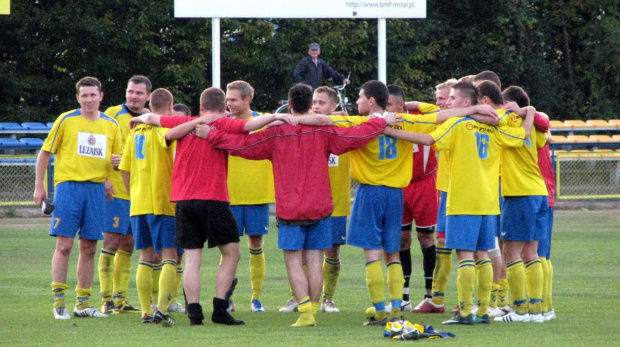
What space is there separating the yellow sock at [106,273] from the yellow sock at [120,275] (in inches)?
3.0

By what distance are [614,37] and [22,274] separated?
23.3 meters

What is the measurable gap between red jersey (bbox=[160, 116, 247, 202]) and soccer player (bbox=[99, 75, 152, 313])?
124 centimetres

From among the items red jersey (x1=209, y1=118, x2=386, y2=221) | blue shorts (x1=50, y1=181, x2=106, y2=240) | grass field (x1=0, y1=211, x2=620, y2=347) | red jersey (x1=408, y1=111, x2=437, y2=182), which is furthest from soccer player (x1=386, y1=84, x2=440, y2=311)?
blue shorts (x1=50, y1=181, x2=106, y2=240)

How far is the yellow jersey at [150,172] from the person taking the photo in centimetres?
808

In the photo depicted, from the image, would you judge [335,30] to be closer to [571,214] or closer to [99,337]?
[571,214]

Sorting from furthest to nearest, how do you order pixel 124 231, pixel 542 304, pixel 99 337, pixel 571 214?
pixel 571 214, pixel 124 231, pixel 542 304, pixel 99 337

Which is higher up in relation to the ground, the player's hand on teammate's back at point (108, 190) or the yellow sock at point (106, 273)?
the player's hand on teammate's back at point (108, 190)

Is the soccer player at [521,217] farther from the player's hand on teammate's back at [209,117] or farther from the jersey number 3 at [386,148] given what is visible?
the player's hand on teammate's back at [209,117]

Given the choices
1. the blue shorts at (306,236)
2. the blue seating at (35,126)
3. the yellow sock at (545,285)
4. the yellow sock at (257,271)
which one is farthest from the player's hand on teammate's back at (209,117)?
the blue seating at (35,126)

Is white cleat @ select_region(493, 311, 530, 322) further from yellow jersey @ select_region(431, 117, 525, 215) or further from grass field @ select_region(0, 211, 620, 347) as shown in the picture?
yellow jersey @ select_region(431, 117, 525, 215)

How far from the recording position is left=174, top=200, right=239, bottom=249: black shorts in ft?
25.6

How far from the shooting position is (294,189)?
7770mm

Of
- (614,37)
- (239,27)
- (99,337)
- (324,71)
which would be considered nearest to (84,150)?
(99,337)

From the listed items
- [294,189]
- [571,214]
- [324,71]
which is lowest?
[571,214]
